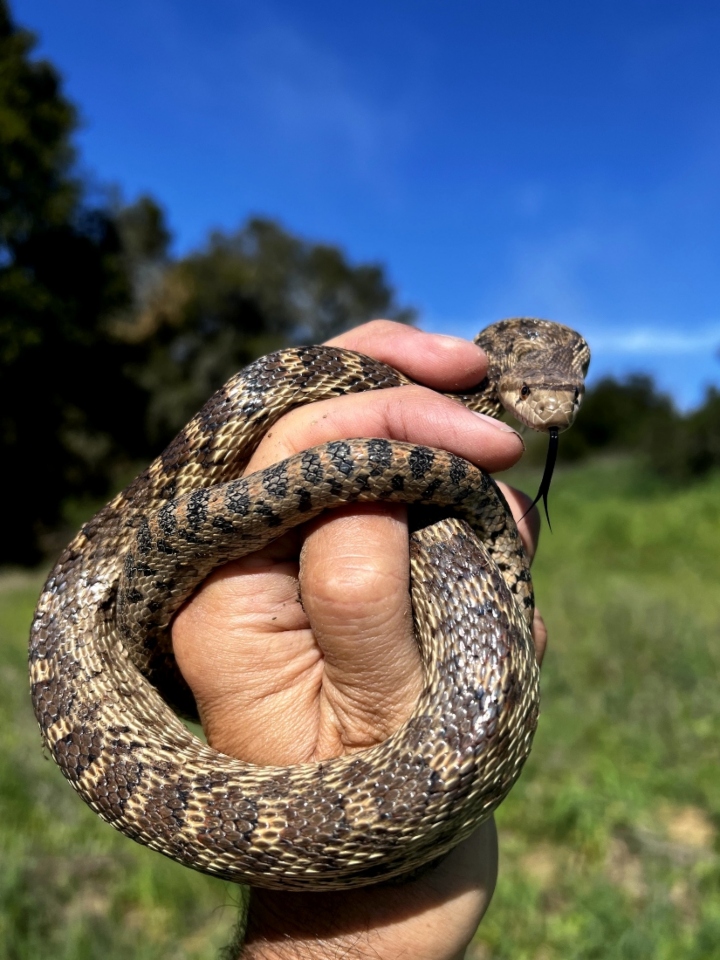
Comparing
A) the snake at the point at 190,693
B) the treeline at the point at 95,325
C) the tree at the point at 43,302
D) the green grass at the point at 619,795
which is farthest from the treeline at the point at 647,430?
the snake at the point at 190,693

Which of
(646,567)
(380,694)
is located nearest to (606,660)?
(380,694)

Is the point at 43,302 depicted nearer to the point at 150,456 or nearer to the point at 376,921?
→ the point at 150,456

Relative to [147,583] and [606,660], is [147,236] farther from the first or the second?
[147,583]

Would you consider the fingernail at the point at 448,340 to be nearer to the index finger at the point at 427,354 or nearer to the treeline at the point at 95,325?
the index finger at the point at 427,354

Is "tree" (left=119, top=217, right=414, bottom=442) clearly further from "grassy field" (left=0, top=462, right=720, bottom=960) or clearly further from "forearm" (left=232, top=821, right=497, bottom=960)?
"forearm" (left=232, top=821, right=497, bottom=960)

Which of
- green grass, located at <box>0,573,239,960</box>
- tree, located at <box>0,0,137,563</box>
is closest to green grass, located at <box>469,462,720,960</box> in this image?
green grass, located at <box>0,573,239,960</box>

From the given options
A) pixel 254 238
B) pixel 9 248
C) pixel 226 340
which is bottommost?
pixel 9 248

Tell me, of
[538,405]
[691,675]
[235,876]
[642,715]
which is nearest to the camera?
[235,876]

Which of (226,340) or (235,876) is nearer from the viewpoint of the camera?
(235,876)
